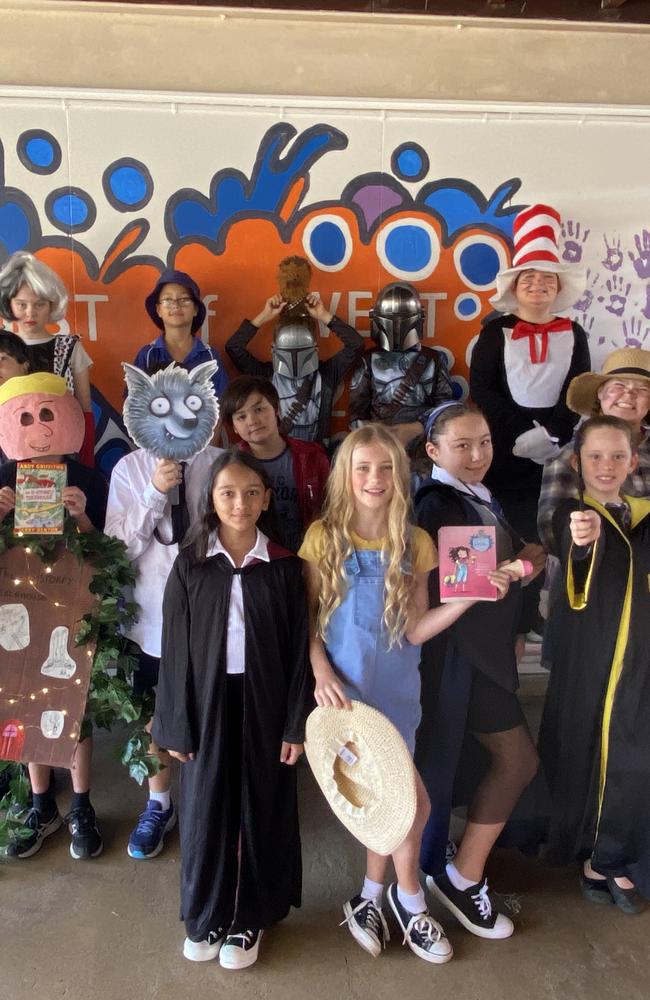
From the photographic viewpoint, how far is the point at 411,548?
7.00 ft

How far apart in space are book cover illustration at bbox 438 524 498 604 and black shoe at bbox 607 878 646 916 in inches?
51.3

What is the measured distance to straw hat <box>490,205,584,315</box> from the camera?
11.5 ft

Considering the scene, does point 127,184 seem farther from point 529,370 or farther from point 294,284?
point 529,370

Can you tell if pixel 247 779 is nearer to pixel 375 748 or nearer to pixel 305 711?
pixel 305 711

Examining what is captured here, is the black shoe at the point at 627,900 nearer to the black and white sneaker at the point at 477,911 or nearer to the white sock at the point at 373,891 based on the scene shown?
the black and white sneaker at the point at 477,911

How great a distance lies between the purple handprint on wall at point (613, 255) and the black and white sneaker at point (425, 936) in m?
3.54

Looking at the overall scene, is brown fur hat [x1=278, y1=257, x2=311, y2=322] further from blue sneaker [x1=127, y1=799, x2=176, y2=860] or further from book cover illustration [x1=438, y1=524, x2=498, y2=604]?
blue sneaker [x1=127, y1=799, x2=176, y2=860]

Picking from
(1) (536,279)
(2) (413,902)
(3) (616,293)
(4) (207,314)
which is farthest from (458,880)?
(3) (616,293)

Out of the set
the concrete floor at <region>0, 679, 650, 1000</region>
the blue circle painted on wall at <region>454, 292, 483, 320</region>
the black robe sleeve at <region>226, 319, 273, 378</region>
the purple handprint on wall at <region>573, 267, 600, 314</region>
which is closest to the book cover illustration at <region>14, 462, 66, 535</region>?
the concrete floor at <region>0, 679, 650, 1000</region>

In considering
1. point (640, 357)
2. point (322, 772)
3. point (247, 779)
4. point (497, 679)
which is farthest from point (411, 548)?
point (640, 357)

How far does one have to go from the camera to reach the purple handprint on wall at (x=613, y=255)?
398 centimetres

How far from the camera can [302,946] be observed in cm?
226

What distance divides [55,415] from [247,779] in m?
1.40

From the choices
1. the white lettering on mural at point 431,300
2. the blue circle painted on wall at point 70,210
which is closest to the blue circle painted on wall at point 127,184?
the blue circle painted on wall at point 70,210
